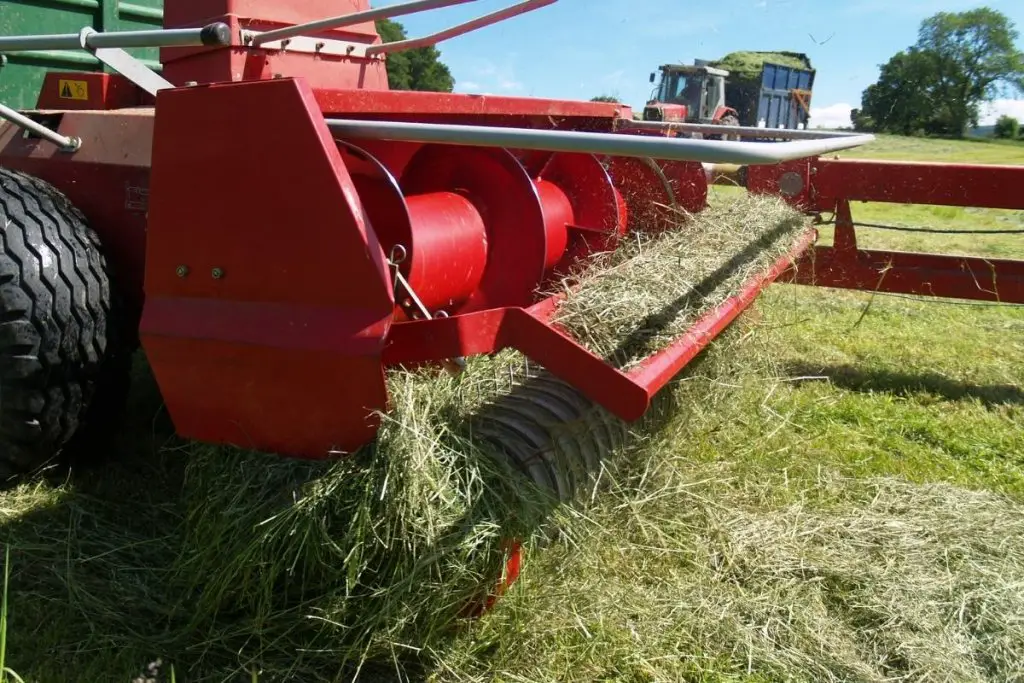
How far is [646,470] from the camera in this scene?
2.94 m

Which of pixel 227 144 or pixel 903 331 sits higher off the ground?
pixel 227 144

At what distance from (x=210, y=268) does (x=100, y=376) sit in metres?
0.84

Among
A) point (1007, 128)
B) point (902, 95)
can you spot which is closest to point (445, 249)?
point (902, 95)

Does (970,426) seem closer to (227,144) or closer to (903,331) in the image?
(903,331)

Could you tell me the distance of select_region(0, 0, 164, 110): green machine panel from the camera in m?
4.24

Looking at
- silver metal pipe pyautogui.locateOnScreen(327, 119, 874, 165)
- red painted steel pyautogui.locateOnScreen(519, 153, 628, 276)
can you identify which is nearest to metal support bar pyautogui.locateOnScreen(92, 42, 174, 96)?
silver metal pipe pyautogui.locateOnScreen(327, 119, 874, 165)

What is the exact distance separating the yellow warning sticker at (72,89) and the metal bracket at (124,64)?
29.1 inches

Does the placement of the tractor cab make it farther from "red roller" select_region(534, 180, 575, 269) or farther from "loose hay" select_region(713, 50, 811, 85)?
"red roller" select_region(534, 180, 575, 269)

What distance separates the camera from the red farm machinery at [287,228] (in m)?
2.12

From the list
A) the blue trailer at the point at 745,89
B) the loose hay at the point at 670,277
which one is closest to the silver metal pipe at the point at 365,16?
the loose hay at the point at 670,277

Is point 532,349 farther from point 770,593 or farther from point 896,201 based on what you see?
point 896,201

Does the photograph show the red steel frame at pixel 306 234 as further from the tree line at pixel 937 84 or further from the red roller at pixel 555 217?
the tree line at pixel 937 84

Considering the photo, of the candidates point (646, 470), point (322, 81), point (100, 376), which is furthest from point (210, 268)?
point (322, 81)

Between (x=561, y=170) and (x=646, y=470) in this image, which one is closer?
(x=646, y=470)
